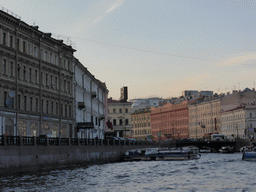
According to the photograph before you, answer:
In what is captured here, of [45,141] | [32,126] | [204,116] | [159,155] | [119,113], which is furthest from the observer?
[204,116]

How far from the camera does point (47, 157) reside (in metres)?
51.3

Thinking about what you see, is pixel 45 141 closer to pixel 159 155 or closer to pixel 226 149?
pixel 159 155

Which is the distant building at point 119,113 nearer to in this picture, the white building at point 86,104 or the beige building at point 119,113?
the beige building at point 119,113

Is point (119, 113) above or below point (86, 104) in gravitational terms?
above

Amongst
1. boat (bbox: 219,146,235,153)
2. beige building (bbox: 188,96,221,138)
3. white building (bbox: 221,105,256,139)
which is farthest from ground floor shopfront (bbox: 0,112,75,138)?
beige building (bbox: 188,96,221,138)

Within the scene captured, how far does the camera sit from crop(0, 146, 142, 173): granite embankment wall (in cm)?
4369

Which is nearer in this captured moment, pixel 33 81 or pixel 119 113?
pixel 33 81

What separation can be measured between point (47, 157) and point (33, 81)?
17.7 metres

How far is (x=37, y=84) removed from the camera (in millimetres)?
68500

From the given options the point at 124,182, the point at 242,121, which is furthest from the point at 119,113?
the point at 124,182

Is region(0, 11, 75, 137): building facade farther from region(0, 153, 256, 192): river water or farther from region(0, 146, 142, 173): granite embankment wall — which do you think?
region(0, 153, 256, 192): river water

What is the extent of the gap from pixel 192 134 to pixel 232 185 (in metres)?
163

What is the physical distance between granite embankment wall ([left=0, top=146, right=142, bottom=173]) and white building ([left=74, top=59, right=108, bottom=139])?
12290mm

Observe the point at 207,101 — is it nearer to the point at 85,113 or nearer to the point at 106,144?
the point at 85,113
